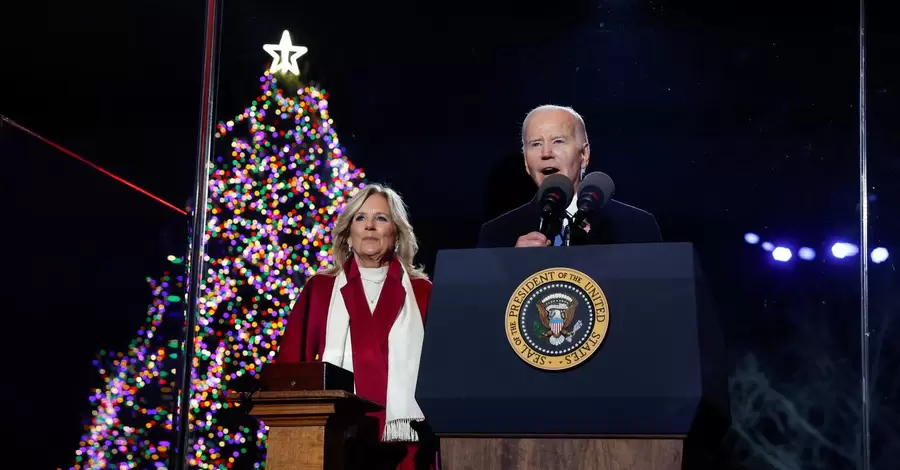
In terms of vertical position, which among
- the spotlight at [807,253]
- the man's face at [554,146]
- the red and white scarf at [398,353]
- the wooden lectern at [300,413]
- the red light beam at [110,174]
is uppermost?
the red light beam at [110,174]

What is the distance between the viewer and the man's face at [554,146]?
10.5 ft

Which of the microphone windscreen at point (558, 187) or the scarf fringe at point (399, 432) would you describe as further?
the scarf fringe at point (399, 432)

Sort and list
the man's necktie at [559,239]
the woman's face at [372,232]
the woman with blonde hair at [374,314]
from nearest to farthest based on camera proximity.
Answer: the man's necktie at [559,239], the woman with blonde hair at [374,314], the woman's face at [372,232]

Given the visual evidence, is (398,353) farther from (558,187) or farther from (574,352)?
(574,352)

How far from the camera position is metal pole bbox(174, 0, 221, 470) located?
A: 12.2ft

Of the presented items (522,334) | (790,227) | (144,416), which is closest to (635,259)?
(522,334)

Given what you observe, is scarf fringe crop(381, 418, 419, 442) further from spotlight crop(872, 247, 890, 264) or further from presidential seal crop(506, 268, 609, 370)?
spotlight crop(872, 247, 890, 264)

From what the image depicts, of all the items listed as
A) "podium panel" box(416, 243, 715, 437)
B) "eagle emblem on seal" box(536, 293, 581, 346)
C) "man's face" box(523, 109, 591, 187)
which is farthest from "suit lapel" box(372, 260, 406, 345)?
"eagle emblem on seal" box(536, 293, 581, 346)

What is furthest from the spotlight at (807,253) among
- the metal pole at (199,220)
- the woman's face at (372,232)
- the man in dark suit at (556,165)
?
the metal pole at (199,220)

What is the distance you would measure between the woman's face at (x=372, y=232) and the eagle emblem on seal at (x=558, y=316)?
1661 millimetres

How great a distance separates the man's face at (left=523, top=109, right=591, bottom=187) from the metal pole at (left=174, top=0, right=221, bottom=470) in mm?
1353

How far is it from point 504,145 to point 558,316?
2.02 m

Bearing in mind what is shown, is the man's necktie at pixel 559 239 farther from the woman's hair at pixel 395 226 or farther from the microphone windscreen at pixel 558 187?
the woman's hair at pixel 395 226

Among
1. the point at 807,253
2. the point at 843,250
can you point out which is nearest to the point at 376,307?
the point at 807,253
